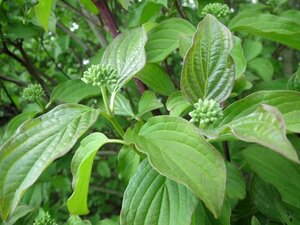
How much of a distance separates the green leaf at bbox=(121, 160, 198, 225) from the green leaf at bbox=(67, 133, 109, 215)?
77 millimetres

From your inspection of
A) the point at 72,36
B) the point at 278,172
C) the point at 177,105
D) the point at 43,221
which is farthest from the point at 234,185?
the point at 72,36

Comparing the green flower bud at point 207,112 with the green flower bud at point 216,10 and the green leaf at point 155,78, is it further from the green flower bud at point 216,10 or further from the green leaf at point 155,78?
the green flower bud at point 216,10

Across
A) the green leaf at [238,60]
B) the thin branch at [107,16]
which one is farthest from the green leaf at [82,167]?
the thin branch at [107,16]

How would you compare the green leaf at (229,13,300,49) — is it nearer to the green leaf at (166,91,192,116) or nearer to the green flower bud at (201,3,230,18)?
the green flower bud at (201,3,230,18)

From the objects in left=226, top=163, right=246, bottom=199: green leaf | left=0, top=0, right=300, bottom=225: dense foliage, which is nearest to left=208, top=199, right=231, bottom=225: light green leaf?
left=0, top=0, right=300, bottom=225: dense foliage

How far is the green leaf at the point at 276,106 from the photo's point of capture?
650 millimetres

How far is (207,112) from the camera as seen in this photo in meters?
0.69

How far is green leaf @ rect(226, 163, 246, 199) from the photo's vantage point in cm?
92

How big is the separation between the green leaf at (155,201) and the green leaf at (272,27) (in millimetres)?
425

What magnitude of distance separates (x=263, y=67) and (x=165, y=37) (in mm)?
411

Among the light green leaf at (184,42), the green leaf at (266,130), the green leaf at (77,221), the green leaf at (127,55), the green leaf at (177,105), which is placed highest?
the green leaf at (127,55)

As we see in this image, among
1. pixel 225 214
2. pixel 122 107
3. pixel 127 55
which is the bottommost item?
pixel 225 214

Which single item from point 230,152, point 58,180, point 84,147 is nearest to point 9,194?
point 84,147

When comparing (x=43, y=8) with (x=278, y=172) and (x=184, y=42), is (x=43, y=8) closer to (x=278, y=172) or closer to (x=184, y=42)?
(x=184, y=42)
